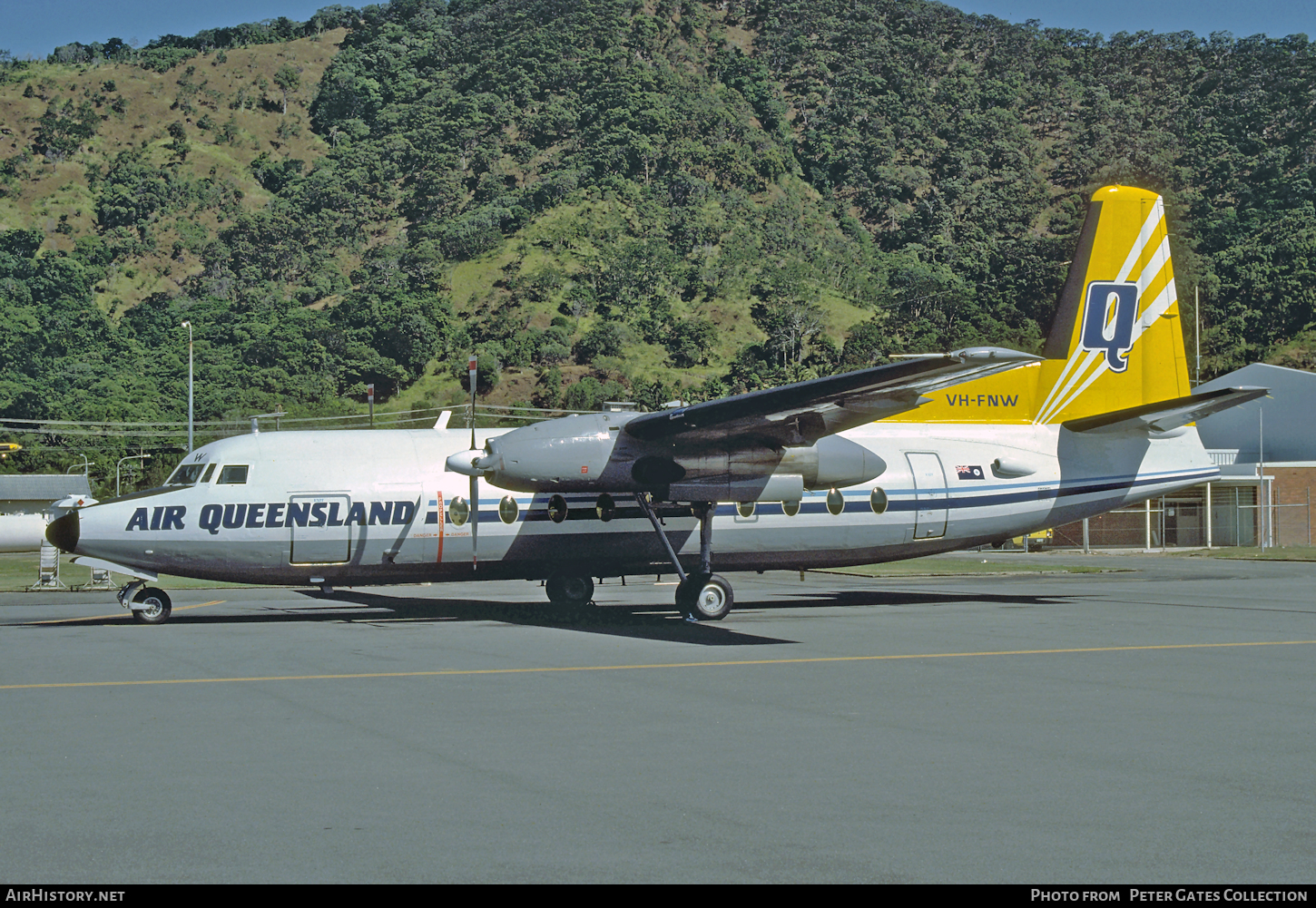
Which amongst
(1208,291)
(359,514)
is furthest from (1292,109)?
(359,514)

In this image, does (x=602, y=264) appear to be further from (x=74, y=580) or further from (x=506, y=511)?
(x=506, y=511)

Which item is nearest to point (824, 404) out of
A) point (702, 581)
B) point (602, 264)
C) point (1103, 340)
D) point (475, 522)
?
point (702, 581)

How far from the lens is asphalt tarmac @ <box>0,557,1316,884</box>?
6.39 m

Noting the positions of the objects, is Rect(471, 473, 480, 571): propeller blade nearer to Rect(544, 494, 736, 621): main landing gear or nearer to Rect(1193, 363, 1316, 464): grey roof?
Rect(544, 494, 736, 621): main landing gear

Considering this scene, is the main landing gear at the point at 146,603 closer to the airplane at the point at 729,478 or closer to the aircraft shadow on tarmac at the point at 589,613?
the airplane at the point at 729,478

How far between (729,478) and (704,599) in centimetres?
210

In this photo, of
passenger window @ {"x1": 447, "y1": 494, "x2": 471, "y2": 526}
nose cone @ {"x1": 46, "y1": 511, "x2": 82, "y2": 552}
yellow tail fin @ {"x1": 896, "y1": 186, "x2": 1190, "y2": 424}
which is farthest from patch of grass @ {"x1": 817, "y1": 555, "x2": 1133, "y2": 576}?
nose cone @ {"x1": 46, "y1": 511, "x2": 82, "y2": 552}

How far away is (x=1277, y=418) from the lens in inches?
2625

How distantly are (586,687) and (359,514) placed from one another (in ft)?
30.5

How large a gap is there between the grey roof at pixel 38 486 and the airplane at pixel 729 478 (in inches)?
3094

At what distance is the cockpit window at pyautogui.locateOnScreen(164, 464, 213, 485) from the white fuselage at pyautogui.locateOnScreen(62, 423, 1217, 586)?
6.8 inches

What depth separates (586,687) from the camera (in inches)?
498

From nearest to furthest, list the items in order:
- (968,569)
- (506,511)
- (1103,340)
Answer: (506,511) → (1103,340) → (968,569)

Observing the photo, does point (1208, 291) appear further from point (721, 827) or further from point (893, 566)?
point (721, 827)
